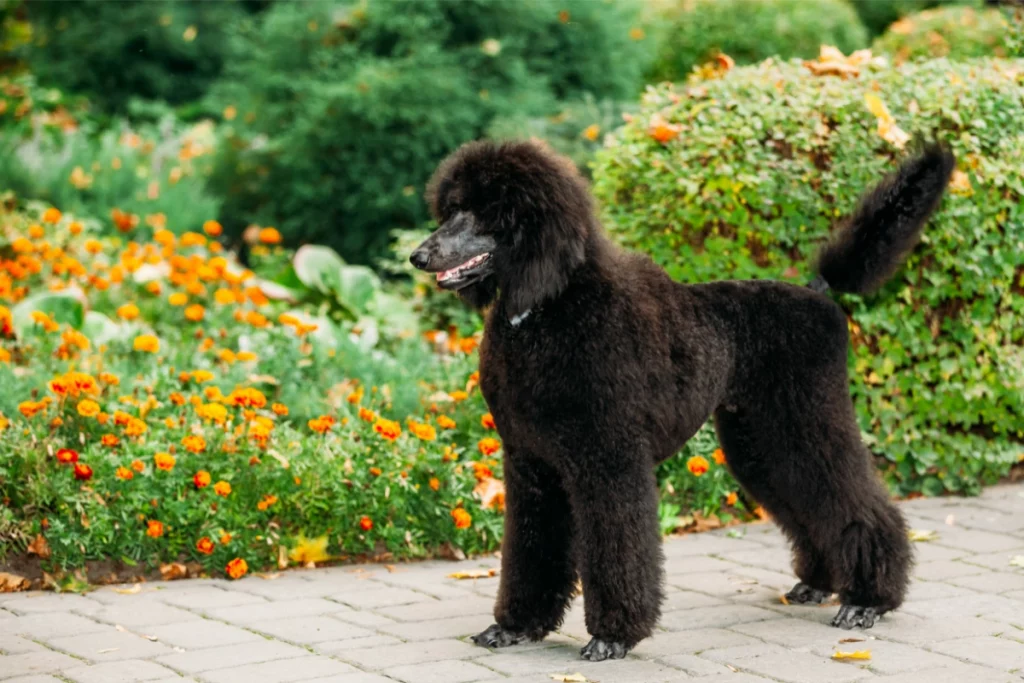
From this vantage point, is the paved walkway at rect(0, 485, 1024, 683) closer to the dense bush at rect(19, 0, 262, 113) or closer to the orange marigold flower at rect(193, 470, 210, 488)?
the orange marigold flower at rect(193, 470, 210, 488)

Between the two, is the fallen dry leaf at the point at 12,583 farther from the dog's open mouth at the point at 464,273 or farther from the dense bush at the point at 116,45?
the dense bush at the point at 116,45

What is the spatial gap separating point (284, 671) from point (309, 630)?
424 millimetres

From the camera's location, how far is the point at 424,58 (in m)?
9.05

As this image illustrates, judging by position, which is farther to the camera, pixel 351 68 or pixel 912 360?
pixel 351 68

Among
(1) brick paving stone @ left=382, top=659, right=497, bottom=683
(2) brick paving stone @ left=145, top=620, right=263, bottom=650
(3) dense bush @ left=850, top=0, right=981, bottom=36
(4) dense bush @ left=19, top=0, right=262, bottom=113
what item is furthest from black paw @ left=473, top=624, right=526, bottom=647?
(3) dense bush @ left=850, top=0, right=981, bottom=36

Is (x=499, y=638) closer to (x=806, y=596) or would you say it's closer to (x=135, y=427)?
(x=806, y=596)

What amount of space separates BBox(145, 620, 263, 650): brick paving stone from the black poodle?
0.80m

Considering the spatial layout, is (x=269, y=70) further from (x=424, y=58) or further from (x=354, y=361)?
(x=354, y=361)

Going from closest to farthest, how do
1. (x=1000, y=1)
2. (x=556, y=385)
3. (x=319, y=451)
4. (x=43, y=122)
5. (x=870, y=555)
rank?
(x=556, y=385) < (x=870, y=555) < (x=319, y=451) < (x=1000, y=1) < (x=43, y=122)

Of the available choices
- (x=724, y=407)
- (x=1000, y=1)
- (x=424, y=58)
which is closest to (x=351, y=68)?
(x=424, y=58)

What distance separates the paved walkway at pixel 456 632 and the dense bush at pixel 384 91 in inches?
184

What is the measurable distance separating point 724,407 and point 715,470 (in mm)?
1347

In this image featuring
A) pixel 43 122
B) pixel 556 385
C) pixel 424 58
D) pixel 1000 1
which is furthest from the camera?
pixel 43 122

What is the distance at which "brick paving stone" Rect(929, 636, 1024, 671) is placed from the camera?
3715 millimetres
